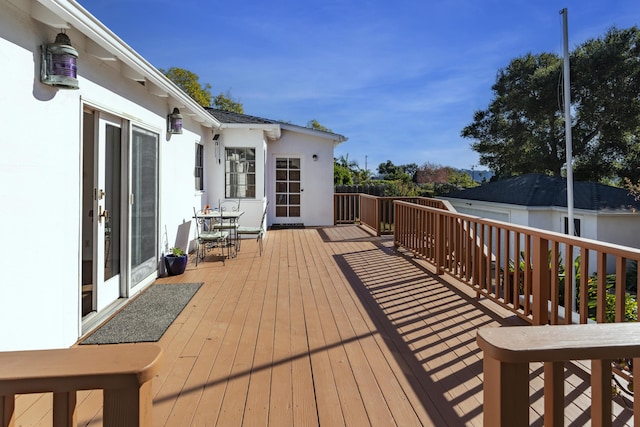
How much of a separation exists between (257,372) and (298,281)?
2.19 m


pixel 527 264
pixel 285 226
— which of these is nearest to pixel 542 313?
pixel 527 264

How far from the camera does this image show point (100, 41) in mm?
2725

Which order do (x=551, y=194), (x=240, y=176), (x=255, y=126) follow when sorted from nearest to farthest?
1. (x=255, y=126)
2. (x=240, y=176)
3. (x=551, y=194)

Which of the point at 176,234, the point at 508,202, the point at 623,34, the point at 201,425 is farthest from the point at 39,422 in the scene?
the point at 623,34

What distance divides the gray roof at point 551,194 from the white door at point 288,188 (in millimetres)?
8088

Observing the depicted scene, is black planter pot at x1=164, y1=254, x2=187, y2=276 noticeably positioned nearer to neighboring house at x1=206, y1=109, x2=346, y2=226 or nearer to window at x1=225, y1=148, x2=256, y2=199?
window at x1=225, y1=148, x2=256, y2=199

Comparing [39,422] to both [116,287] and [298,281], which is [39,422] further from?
[298,281]

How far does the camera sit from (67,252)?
106 inches

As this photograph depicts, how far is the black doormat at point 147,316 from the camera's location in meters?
2.86

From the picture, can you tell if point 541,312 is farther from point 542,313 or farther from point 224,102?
point 224,102

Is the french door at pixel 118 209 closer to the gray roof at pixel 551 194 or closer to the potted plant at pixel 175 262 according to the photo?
the potted plant at pixel 175 262

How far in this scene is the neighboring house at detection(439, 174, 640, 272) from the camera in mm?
11422

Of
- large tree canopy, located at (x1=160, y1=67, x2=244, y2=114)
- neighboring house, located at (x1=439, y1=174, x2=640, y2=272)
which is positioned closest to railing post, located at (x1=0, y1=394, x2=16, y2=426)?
neighboring house, located at (x1=439, y1=174, x2=640, y2=272)

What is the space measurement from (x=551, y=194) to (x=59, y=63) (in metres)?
14.6
